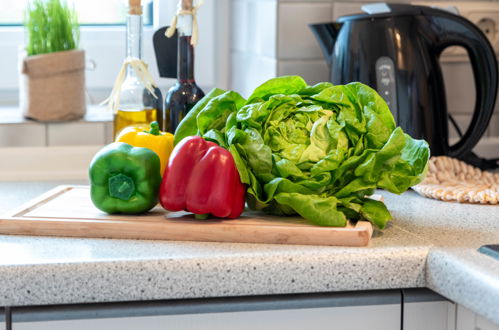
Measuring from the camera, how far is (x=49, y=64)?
1.61 m

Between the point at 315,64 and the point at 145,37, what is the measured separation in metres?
0.42

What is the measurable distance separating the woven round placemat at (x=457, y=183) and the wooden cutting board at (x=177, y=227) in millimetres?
285

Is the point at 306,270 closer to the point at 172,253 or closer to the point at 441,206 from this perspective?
the point at 172,253

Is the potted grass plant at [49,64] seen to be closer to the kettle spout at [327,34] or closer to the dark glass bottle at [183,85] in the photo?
the dark glass bottle at [183,85]

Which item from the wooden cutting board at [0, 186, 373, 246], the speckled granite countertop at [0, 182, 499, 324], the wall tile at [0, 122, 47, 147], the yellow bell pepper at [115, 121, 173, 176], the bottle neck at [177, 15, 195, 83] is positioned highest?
the bottle neck at [177, 15, 195, 83]

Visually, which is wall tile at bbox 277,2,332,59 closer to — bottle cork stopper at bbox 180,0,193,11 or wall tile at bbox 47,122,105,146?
bottle cork stopper at bbox 180,0,193,11

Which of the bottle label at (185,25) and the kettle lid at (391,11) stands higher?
the kettle lid at (391,11)

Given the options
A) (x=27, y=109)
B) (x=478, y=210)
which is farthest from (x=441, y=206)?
(x=27, y=109)

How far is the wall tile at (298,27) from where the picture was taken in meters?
1.61

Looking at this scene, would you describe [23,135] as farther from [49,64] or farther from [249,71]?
[249,71]

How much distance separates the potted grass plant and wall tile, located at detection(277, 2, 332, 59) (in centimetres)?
41

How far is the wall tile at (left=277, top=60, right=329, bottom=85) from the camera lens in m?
1.63

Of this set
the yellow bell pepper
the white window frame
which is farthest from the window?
the yellow bell pepper

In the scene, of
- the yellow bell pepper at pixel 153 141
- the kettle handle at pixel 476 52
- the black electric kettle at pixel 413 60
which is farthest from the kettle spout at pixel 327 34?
the yellow bell pepper at pixel 153 141
